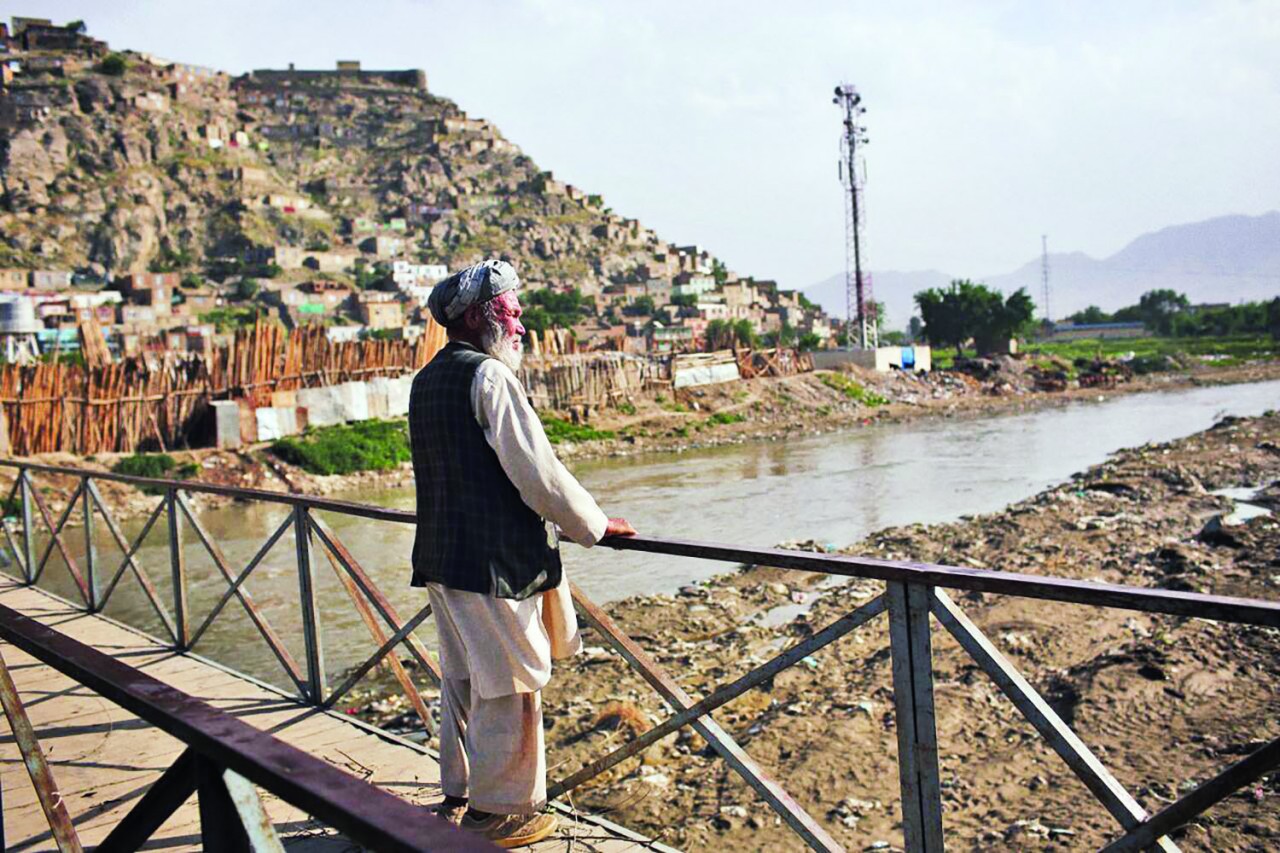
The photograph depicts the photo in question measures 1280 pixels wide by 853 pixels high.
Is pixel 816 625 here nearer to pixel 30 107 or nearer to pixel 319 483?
pixel 319 483

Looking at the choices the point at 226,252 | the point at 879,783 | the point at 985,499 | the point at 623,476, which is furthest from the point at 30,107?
the point at 879,783

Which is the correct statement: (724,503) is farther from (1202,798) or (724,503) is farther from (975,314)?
(975,314)

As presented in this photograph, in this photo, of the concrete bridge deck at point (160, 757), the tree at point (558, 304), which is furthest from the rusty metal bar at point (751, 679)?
the tree at point (558, 304)

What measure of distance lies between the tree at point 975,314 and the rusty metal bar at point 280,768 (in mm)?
63977

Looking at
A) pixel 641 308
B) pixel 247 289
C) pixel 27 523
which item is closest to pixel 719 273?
pixel 641 308

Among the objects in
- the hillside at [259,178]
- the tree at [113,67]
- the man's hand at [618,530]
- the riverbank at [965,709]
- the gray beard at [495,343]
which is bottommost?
the riverbank at [965,709]

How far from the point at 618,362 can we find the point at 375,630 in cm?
2851

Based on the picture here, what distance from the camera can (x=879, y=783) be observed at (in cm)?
546

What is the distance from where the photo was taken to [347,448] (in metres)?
22.9

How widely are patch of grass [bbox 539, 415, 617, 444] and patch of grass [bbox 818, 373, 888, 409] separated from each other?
13.7m

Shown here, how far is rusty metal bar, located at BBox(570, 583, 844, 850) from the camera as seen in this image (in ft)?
8.72

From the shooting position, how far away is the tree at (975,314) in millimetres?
61531

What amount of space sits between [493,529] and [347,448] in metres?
21.2

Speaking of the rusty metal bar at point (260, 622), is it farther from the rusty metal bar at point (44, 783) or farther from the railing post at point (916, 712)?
the railing post at point (916, 712)
